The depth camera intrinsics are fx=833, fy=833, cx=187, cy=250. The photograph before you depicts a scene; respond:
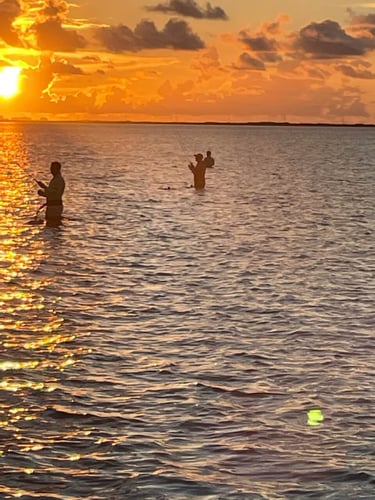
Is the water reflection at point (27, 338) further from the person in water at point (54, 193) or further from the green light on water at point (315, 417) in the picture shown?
the green light on water at point (315, 417)

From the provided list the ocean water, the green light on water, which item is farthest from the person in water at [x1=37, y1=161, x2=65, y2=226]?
the green light on water

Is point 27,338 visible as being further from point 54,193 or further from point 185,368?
point 54,193

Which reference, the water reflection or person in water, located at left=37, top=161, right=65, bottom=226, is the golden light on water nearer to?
the water reflection

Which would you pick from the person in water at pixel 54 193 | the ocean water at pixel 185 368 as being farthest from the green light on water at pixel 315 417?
the person in water at pixel 54 193

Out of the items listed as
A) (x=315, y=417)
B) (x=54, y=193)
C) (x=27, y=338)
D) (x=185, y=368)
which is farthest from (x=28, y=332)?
(x=54, y=193)

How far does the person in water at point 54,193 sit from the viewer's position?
33.2 metres

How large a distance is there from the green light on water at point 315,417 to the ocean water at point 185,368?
5 cm

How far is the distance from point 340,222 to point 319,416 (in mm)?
33414

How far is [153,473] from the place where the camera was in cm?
1084

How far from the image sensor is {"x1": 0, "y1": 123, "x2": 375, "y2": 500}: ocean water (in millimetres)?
10852

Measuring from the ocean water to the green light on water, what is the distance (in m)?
0.05

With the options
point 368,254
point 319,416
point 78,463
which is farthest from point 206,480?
point 368,254

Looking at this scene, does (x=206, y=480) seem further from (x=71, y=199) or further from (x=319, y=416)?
(x=71, y=199)

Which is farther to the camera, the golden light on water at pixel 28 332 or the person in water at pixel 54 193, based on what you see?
the person in water at pixel 54 193
